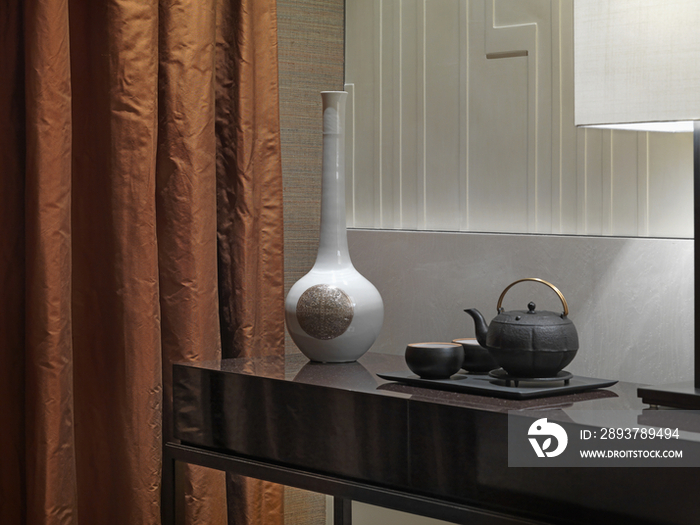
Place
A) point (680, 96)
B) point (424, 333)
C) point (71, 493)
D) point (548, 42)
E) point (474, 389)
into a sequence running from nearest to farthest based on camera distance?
point (680, 96), point (474, 389), point (71, 493), point (548, 42), point (424, 333)

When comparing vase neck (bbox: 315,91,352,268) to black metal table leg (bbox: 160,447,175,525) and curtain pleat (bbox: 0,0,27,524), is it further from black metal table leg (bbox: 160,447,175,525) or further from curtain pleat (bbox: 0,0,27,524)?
curtain pleat (bbox: 0,0,27,524)

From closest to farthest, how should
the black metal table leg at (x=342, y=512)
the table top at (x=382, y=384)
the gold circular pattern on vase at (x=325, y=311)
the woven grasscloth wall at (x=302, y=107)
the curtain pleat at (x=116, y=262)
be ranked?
the table top at (x=382, y=384) < the gold circular pattern on vase at (x=325, y=311) < the curtain pleat at (x=116, y=262) < the black metal table leg at (x=342, y=512) < the woven grasscloth wall at (x=302, y=107)

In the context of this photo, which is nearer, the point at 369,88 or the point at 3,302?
the point at 3,302

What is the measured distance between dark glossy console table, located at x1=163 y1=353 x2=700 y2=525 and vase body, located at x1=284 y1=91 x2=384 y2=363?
0.05 m

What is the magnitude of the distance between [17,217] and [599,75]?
3.86ft

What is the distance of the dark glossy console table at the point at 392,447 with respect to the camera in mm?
1116

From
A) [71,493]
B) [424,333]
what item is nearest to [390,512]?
[424,333]

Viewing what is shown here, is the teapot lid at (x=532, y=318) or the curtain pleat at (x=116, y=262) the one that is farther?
the curtain pleat at (x=116, y=262)

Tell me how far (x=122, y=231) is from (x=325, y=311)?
49 centimetres

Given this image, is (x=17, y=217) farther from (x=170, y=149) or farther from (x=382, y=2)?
(x=382, y=2)

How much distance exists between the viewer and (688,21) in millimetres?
1164

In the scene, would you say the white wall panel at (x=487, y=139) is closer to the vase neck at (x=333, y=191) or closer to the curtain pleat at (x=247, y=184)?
the curtain pleat at (x=247, y=184)

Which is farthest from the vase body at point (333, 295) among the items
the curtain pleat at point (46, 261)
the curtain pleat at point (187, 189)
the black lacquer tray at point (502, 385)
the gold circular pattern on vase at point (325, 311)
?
the curtain pleat at point (46, 261)

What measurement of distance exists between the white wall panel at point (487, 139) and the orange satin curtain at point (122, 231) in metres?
0.27
